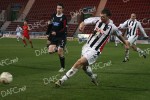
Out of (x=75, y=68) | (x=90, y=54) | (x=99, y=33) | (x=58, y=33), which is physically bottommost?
(x=75, y=68)

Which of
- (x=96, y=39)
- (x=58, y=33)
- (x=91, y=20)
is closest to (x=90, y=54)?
(x=96, y=39)

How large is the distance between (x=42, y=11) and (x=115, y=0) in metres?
11.2

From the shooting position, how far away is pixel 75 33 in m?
49.7

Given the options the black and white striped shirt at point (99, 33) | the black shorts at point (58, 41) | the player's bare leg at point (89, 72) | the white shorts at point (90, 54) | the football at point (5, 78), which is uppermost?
the black shorts at point (58, 41)

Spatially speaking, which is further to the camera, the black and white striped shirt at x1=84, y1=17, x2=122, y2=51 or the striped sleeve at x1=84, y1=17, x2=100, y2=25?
the black and white striped shirt at x1=84, y1=17, x2=122, y2=51

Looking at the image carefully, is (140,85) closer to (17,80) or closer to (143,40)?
(17,80)

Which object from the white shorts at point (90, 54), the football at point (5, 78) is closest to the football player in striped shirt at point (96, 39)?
the white shorts at point (90, 54)

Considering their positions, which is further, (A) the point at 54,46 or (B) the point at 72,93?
(A) the point at 54,46

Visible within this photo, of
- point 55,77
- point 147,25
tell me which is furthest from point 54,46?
point 147,25

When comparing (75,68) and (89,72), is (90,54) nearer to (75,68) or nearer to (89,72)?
(75,68)

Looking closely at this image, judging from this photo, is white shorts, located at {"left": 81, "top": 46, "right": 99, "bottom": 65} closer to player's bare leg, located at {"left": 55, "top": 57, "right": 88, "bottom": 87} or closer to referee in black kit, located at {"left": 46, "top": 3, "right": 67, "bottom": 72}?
player's bare leg, located at {"left": 55, "top": 57, "right": 88, "bottom": 87}

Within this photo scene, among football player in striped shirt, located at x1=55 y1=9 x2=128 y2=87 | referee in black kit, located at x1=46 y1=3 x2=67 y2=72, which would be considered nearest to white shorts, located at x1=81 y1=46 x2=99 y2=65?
football player in striped shirt, located at x1=55 y1=9 x2=128 y2=87

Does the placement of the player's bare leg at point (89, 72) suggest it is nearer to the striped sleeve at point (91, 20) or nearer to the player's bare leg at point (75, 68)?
the player's bare leg at point (75, 68)

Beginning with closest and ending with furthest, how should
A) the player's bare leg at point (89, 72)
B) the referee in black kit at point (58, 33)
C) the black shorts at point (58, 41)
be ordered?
the player's bare leg at point (89, 72)
the referee in black kit at point (58, 33)
the black shorts at point (58, 41)
